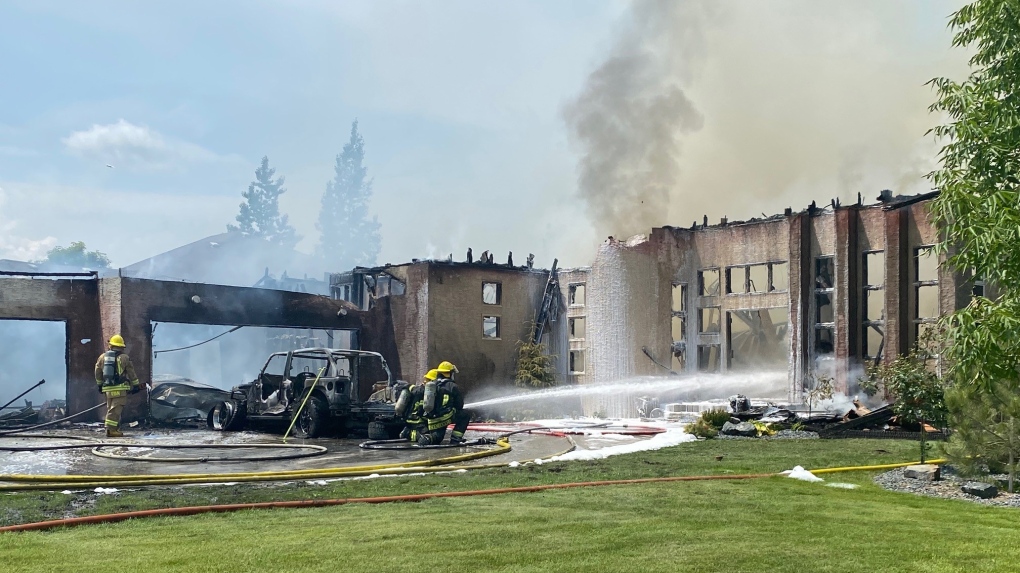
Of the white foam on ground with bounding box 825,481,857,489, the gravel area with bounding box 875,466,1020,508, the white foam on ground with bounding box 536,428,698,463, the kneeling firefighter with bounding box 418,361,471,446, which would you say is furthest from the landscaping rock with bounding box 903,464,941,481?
the kneeling firefighter with bounding box 418,361,471,446

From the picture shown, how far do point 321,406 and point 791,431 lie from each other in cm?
1001

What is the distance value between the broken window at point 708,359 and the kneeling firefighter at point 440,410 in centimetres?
2039

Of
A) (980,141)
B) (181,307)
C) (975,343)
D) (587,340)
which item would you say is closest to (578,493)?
(975,343)

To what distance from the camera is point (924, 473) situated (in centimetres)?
1209

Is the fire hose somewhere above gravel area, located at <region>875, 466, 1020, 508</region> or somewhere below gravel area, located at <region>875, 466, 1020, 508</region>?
above

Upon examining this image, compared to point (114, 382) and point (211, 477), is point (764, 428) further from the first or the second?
point (114, 382)

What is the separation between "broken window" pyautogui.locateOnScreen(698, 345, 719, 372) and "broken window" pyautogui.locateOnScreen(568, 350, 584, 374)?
5.38 m

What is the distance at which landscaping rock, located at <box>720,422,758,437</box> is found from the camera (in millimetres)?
21344

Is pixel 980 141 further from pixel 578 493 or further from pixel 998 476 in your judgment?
pixel 578 493

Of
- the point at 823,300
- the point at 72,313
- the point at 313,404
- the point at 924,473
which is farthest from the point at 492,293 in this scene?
the point at 924,473

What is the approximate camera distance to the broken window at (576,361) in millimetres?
41406

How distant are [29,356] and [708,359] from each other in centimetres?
3206

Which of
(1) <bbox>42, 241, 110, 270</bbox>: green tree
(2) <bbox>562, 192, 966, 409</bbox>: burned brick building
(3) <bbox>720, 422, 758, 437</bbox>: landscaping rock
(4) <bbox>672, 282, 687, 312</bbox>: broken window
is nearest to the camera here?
(3) <bbox>720, 422, 758, 437</bbox>: landscaping rock

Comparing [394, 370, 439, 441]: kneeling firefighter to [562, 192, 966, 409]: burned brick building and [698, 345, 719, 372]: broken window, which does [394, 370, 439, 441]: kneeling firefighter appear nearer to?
[562, 192, 966, 409]: burned brick building
